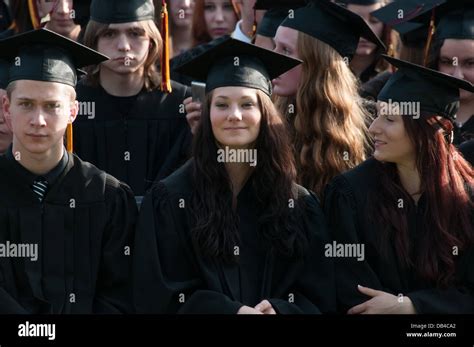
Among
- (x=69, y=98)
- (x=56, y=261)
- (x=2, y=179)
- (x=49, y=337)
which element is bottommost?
(x=49, y=337)

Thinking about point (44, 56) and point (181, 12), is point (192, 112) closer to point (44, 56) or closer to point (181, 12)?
point (44, 56)

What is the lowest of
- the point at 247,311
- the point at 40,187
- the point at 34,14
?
the point at 247,311

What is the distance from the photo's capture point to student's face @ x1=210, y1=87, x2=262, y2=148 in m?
5.54

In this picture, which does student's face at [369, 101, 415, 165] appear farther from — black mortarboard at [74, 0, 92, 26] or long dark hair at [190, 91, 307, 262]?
black mortarboard at [74, 0, 92, 26]

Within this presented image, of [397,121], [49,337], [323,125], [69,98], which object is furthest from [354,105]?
[49,337]

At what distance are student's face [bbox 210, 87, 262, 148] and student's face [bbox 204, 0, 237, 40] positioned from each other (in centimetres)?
255

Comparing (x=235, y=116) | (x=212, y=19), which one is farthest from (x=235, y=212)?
(x=212, y=19)

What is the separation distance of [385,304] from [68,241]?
4.91 ft

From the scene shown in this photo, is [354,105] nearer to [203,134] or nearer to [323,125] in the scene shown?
[323,125]

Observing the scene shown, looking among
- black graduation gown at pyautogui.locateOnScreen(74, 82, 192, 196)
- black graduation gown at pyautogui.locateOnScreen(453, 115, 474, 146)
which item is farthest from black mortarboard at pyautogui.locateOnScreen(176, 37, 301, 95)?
black graduation gown at pyautogui.locateOnScreen(453, 115, 474, 146)

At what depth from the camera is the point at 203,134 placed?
5.59m

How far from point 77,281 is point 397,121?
65.9 inches

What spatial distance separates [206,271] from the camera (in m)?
5.43

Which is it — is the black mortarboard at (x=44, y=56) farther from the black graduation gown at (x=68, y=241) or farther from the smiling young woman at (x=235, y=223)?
the smiling young woman at (x=235, y=223)
